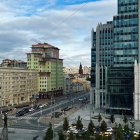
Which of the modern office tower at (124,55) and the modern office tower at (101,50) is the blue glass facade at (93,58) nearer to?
the modern office tower at (101,50)

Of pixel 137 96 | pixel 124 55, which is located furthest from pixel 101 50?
pixel 137 96

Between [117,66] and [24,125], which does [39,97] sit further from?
[24,125]

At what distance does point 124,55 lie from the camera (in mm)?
106750

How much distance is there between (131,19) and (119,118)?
31261 mm

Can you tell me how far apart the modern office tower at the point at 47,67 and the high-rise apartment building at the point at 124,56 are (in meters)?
63.4

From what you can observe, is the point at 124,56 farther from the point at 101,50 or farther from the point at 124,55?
the point at 101,50

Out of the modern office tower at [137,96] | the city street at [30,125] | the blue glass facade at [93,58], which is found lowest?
the city street at [30,125]

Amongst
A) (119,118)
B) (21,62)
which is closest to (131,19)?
(119,118)

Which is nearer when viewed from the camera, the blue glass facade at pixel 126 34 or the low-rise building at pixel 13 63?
the blue glass facade at pixel 126 34

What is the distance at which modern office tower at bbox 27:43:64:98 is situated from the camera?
16588 cm

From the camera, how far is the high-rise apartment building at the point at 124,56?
104 metres

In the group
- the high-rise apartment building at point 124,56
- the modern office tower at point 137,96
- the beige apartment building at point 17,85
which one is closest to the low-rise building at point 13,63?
the beige apartment building at point 17,85

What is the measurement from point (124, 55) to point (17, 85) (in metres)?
53.2

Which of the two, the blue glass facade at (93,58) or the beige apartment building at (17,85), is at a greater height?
the blue glass facade at (93,58)
